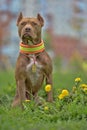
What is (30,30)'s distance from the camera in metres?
8.61

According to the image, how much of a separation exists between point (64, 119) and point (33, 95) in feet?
5.44

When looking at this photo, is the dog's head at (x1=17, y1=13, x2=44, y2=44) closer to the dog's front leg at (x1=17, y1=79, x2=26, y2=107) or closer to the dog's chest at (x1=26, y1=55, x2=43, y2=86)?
the dog's chest at (x1=26, y1=55, x2=43, y2=86)

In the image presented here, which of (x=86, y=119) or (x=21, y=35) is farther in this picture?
(x=21, y=35)

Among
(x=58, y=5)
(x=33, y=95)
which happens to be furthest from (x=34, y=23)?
Result: (x=58, y=5)

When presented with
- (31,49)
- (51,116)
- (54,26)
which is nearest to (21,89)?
(31,49)

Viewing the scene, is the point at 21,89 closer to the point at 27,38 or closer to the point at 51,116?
the point at 27,38

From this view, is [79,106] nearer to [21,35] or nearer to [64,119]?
[64,119]

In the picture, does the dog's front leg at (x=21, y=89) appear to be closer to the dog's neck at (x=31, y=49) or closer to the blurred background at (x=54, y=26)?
the dog's neck at (x=31, y=49)

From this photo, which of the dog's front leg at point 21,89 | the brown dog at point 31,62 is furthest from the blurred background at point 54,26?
the dog's front leg at point 21,89

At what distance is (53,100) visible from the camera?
9.09 m

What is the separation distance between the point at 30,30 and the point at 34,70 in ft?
1.86

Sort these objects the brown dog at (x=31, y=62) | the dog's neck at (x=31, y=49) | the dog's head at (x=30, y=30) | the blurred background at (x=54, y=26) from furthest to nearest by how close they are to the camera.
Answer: the blurred background at (x=54, y=26), the dog's neck at (x=31, y=49), the brown dog at (x=31, y=62), the dog's head at (x=30, y=30)

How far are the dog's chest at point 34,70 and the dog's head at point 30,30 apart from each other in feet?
0.81

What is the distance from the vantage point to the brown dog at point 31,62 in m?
8.75
